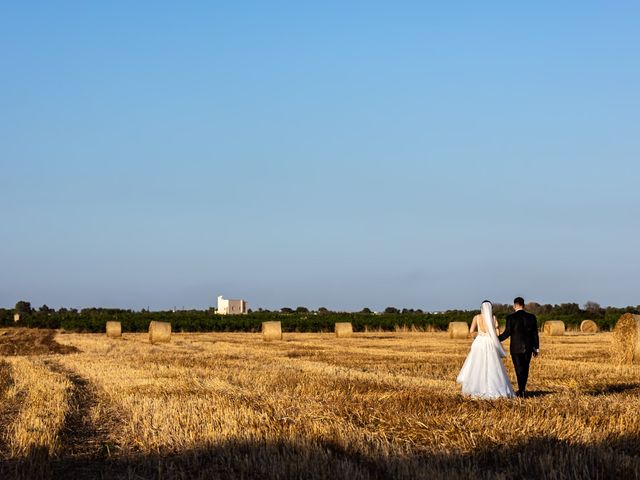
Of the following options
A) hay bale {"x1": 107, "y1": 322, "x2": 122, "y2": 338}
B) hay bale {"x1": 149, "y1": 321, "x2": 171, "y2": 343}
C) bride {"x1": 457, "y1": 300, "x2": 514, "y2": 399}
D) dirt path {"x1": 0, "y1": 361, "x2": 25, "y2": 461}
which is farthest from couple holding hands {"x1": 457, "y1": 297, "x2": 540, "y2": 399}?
hay bale {"x1": 107, "y1": 322, "x2": 122, "y2": 338}

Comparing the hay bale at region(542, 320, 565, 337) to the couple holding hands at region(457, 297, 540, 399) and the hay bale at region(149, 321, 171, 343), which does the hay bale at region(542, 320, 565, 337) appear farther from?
the couple holding hands at region(457, 297, 540, 399)

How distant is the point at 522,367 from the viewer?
14766 millimetres

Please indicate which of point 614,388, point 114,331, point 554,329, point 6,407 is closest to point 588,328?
point 554,329

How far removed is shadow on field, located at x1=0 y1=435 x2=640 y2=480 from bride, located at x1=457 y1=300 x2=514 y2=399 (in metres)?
4.43

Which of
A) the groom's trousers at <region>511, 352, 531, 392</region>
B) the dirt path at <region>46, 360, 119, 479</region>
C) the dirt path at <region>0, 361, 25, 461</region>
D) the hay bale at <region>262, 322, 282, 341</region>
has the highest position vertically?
the hay bale at <region>262, 322, 282, 341</region>

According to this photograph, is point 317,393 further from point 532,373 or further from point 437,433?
point 532,373

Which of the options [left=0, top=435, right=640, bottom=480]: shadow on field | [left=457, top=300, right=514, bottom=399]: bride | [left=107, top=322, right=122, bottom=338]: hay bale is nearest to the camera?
[left=0, top=435, right=640, bottom=480]: shadow on field

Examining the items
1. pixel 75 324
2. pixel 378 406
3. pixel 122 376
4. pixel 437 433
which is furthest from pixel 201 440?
pixel 75 324

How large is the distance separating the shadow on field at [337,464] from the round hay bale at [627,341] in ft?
50.9

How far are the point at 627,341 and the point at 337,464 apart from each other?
18.2 meters

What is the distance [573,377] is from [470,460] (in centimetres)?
1050

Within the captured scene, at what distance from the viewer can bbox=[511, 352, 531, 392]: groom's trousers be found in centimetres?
1452

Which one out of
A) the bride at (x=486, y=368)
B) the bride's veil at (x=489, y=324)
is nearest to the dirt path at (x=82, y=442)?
the bride at (x=486, y=368)

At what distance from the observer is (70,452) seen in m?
9.36
